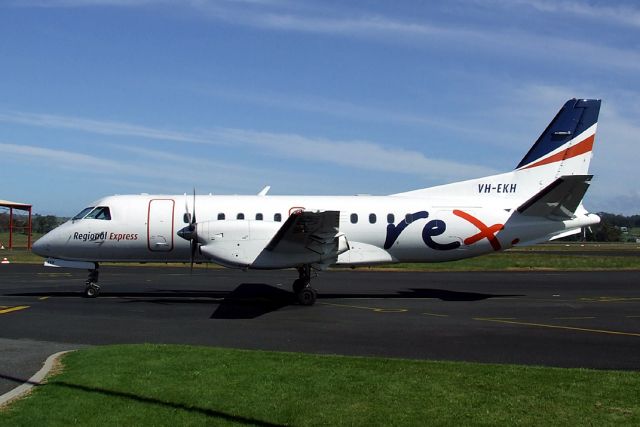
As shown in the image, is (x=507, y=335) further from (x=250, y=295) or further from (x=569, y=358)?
(x=250, y=295)

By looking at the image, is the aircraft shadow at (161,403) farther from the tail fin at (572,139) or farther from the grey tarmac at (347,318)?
the tail fin at (572,139)

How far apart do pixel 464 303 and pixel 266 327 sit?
270 inches

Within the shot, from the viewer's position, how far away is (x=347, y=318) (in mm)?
15430

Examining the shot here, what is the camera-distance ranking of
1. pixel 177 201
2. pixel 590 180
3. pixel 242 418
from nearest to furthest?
pixel 242 418
pixel 590 180
pixel 177 201

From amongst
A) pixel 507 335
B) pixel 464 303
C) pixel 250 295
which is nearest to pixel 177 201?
pixel 250 295

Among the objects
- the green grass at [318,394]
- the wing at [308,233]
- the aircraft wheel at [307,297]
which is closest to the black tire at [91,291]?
the wing at [308,233]

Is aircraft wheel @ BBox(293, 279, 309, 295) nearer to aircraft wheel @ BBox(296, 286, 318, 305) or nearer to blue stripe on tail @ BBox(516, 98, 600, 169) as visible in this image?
aircraft wheel @ BBox(296, 286, 318, 305)

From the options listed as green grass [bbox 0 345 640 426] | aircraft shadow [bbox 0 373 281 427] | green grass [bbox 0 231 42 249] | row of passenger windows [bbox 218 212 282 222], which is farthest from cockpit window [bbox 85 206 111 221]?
green grass [bbox 0 231 42 249]

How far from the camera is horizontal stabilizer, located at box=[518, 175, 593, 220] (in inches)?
704

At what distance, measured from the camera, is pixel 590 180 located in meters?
17.7

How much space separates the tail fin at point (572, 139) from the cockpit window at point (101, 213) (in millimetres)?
13672

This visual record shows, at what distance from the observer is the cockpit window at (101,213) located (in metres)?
20.1

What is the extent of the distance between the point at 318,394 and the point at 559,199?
13468mm

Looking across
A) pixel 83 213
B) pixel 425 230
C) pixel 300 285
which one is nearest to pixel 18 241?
pixel 83 213
